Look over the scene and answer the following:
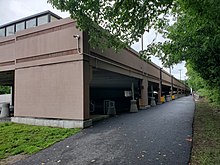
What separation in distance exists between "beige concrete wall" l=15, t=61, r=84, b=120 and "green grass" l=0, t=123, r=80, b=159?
105cm

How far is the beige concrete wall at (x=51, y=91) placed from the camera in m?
8.15

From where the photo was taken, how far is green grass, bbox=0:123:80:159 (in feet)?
Answer: 18.5

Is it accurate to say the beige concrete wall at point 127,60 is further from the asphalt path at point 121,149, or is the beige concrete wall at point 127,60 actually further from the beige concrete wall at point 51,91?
the asphalt path at point 121,149

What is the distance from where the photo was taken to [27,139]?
6.75m

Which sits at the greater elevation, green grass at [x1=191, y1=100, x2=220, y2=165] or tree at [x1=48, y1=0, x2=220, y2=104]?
tree at [x1=48, y1=0, x2=220, y2=104]

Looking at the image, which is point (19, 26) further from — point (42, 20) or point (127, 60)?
point (127, 60)

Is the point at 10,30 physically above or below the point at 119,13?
above

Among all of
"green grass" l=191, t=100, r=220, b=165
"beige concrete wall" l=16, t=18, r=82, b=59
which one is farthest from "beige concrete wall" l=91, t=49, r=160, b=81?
"green grass" l=191, t=100, r=220, b=165

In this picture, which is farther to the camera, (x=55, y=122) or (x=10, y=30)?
(x=10, y=30)

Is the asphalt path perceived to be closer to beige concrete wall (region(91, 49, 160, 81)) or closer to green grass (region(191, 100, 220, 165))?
green grass (region(191, 100, 220, 165))

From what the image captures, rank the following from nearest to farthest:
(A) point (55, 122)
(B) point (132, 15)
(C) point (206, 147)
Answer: (B) point (132, 15)
(C) point (206, 147)
(A) point (55, 122)

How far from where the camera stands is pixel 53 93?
8781mm

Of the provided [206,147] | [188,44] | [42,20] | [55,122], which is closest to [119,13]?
[206,147]

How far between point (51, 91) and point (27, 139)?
2665mm
